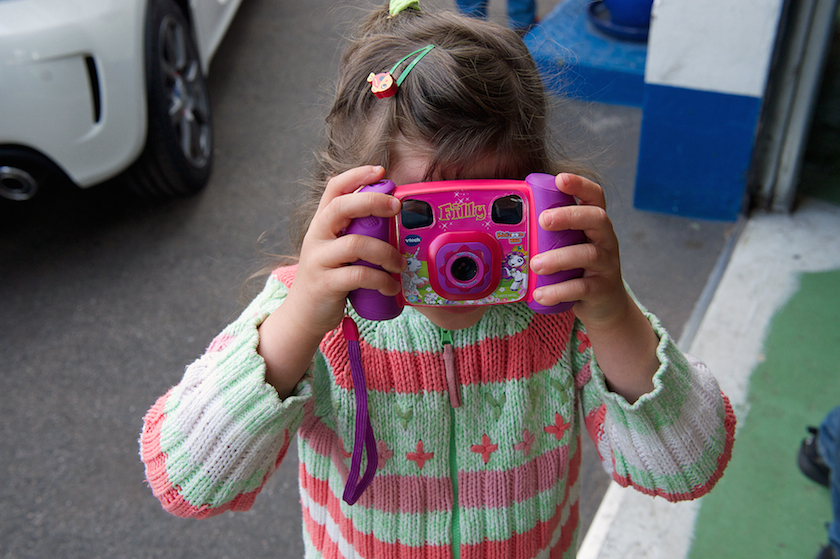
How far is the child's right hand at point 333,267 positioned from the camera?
930mm

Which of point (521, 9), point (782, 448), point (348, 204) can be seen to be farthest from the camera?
point (521, 9)

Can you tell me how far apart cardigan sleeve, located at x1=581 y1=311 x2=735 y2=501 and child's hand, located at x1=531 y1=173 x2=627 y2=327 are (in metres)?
0.17

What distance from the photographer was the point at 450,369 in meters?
1.15

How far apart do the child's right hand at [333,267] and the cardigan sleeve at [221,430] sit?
0.06m

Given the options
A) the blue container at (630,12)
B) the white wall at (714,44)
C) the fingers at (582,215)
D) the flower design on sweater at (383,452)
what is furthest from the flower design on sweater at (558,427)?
the blue container at (630,12)

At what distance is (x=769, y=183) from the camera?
3277mm

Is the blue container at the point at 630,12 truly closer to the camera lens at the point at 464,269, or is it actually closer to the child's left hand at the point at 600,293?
the child's left hand at the point at 600,293

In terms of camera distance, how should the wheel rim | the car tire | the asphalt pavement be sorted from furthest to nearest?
the wheel rim → the car tire → the asphalt pavement

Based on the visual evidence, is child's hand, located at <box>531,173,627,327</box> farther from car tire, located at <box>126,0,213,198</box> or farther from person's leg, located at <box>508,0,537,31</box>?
person's leg, located at <box>508,0,537,31</box>

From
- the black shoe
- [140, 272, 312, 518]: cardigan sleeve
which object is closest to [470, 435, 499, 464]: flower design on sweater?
[140, 272, 312, 518]: cardigan sleeve

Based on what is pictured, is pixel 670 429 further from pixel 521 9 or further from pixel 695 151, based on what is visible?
pixel 521 9

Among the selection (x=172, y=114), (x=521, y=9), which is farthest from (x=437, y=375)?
(x=521, y=9)

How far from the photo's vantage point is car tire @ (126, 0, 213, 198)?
3180mm

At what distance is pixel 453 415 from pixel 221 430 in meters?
0.36
